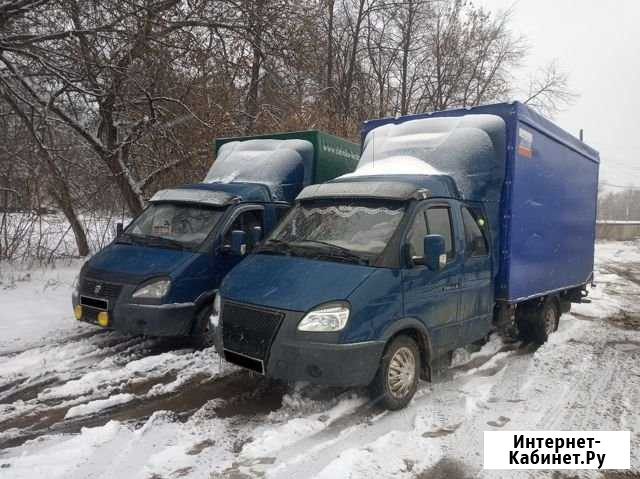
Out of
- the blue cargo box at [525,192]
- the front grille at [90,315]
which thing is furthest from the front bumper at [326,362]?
the front grille at [90,315]

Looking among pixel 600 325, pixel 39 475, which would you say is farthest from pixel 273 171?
pixel 600 325

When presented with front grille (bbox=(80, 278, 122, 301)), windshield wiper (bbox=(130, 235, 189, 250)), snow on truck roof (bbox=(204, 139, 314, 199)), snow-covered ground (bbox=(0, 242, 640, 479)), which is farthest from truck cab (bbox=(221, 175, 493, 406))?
snow on truck roof (bbox=(204, 139, 314, 199))

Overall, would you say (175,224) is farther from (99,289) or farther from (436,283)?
(436,283)

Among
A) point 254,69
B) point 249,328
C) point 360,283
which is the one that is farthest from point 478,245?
point 254,69

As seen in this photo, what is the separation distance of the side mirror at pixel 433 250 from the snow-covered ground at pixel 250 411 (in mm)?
1351

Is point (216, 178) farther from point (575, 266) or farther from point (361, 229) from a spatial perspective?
point (575, 266)

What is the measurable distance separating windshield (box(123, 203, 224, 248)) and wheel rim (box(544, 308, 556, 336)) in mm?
4842

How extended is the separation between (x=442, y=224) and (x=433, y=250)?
73 cm

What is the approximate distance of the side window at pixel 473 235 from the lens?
5457 mm

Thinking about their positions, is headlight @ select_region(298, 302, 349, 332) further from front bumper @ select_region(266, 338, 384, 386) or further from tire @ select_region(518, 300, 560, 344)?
tire @ select_region(518, 300, 560, 344)

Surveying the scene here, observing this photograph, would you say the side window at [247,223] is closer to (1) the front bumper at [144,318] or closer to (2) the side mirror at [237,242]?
(2) the side mirror at [237,242]

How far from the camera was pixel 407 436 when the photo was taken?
4.10m

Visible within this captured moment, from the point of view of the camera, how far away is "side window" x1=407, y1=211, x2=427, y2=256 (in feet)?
15.7

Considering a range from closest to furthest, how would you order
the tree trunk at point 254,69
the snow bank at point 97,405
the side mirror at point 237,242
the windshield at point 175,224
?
the snow bank at point 97,405 < the side mirror at point 237,242 < the windshield at point 175,224 < the tree trunk at point 254,69
